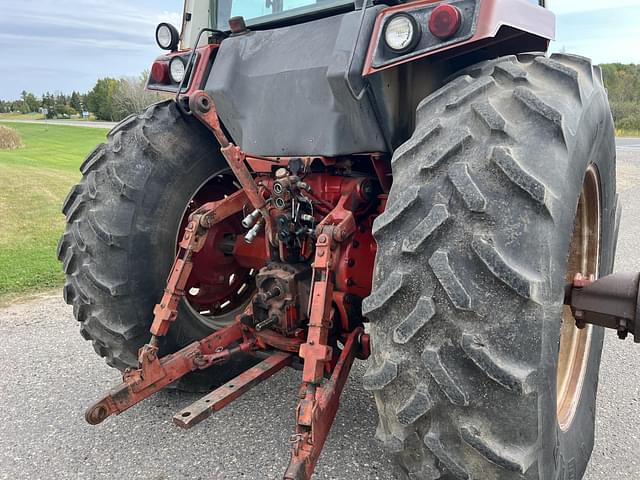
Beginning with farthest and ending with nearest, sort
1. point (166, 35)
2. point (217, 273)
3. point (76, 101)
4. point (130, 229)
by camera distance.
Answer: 1. point (76, 101)
2. point (217, 273)
3. point (166, 35)
4. point (130, 229)

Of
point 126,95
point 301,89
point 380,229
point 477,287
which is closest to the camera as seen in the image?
point 477,287

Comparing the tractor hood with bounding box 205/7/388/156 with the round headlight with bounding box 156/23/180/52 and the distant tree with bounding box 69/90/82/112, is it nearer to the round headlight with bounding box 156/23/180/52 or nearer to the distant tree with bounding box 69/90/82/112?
the round headlight with bounding box 156/23/180/52

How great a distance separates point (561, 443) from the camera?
6.31 ft

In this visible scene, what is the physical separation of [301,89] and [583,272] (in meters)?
1.66

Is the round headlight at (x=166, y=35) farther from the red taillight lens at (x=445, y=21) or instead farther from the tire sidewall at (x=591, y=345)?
the tire sidewall at (x=591, y=345)

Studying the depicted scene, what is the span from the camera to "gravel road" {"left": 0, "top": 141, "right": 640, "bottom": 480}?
8.55 ft

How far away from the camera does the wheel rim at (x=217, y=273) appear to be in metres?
3.24

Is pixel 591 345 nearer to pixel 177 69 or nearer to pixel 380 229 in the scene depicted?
pixel 380 229

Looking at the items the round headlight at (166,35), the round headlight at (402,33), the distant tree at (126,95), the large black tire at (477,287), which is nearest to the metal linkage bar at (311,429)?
the large black tire at (477,287)

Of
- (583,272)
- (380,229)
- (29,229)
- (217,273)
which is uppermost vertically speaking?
(380,229)

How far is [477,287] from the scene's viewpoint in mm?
1537

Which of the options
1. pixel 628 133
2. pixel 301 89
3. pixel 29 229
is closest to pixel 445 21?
pixel 301 89

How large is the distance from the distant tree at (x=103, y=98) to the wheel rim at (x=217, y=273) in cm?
6663

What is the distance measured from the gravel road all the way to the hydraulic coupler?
3.30 feet
